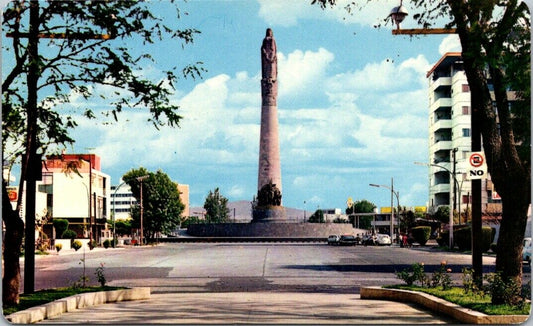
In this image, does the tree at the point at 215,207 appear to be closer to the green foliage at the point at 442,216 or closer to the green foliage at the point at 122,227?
the green foliage at the point at 122,227

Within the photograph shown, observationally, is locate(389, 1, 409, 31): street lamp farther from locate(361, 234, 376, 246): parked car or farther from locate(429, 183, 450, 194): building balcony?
locate(429, 183, 450, 194): building balcony

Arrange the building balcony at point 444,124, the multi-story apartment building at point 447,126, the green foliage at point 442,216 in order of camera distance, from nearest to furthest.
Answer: the green foliage at point 442,216, the multi-story apartment building at point 447,126, the building balcony at point 444,124

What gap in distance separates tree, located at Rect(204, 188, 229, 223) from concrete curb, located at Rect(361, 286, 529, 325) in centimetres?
16194

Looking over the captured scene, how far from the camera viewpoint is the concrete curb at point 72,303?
13328mm

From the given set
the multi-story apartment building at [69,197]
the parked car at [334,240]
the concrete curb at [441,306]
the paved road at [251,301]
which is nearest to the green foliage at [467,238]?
the paved road at [251,301]

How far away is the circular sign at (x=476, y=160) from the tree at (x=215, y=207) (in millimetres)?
165766

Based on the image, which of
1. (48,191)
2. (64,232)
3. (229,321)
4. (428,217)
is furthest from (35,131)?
(428,217)

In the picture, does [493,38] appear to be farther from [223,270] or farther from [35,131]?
[223,270]

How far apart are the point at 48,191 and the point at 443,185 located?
156ft

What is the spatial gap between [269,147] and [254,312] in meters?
77.2

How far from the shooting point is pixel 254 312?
15.2m

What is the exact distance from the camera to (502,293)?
14.2 metres

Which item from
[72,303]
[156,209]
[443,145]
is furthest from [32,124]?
[443,145]

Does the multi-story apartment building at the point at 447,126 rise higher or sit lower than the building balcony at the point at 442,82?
lower
